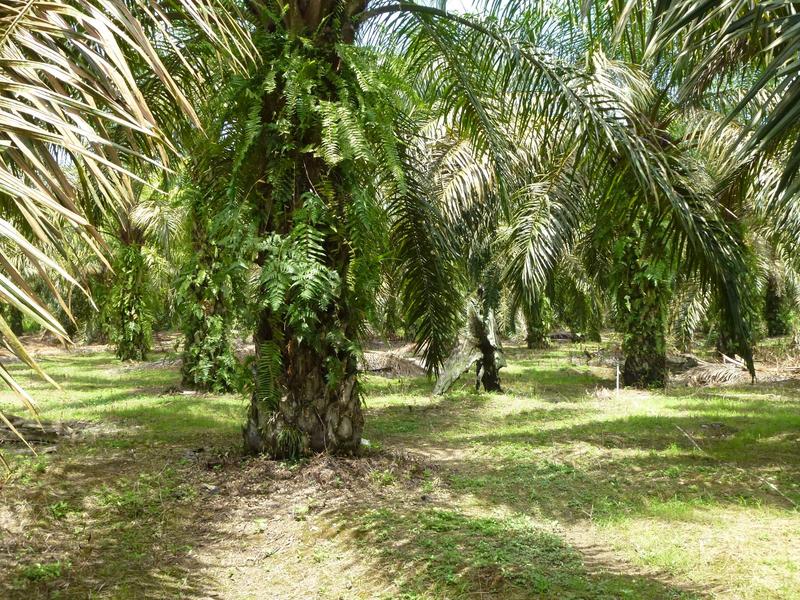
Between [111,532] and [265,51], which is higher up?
[265,51]

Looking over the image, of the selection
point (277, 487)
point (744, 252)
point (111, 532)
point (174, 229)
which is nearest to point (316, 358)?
point (277, 487)

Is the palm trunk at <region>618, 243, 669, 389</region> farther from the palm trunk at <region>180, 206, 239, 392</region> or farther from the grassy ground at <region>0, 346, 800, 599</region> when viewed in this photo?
the palm trunk at <region>180, 206, 239, 392</region>

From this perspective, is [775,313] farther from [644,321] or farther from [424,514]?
[424,514]

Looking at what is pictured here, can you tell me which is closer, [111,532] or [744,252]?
[111,532]

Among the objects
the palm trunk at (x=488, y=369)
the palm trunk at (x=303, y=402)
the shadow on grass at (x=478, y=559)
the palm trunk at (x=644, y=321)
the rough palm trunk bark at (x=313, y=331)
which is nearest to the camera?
the shadow on grass at (x=478, y=559)

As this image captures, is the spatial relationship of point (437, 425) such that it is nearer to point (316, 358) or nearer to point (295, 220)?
point (316, 358)

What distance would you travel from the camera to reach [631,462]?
6.75m

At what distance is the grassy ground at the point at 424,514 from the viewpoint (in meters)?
4.07

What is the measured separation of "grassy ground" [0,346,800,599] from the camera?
4.07m

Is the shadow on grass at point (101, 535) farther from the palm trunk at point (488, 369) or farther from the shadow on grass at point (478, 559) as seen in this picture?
the palm trunk at point (488, 369)

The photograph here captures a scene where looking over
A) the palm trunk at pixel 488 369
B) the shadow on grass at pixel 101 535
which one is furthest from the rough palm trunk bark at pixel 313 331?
the palm trunk at pixel 488 369

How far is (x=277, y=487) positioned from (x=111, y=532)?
1245 mm

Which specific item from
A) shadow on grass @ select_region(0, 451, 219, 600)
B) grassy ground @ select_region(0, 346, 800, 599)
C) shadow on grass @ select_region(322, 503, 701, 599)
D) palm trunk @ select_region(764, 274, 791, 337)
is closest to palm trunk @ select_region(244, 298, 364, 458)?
grassy ground @ select_region(0, 346, 800, 599)

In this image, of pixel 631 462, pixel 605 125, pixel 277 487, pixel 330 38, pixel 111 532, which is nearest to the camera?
pixel 111 532
